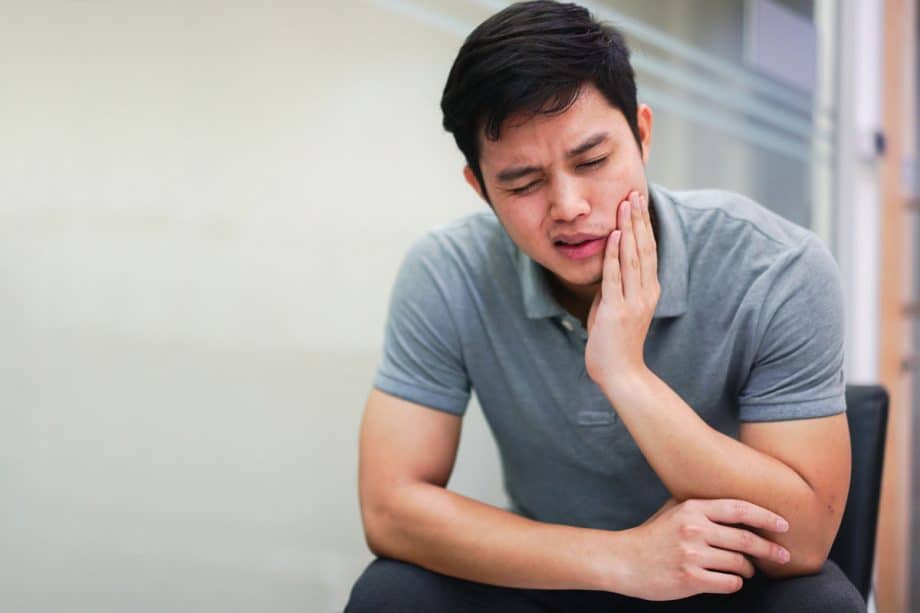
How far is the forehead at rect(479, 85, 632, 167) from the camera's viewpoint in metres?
1.13

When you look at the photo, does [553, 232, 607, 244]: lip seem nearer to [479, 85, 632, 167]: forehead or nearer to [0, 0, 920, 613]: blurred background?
[479, 85, 632, 167]: forehead

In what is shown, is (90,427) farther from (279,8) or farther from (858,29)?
(858,29)

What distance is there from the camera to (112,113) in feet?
4.03

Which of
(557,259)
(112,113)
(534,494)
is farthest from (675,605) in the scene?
(112,113)

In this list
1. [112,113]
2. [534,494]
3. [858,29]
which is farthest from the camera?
[858,29]

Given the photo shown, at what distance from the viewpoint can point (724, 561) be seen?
1.08m

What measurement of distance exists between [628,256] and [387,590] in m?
0.51

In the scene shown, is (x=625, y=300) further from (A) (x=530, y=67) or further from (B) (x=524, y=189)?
(A) (x=530, y=67)

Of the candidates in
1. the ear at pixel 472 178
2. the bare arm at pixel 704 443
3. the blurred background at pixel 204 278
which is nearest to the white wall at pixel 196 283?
the blurred background at pixel 204 278

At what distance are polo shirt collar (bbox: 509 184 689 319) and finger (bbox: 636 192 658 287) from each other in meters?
0.05

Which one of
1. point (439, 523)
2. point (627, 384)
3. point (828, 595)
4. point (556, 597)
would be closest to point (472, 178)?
point (627, 384)

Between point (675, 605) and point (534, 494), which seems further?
point (534, 494)

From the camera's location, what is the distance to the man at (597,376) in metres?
1.12

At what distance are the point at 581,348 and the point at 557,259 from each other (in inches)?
6.2
